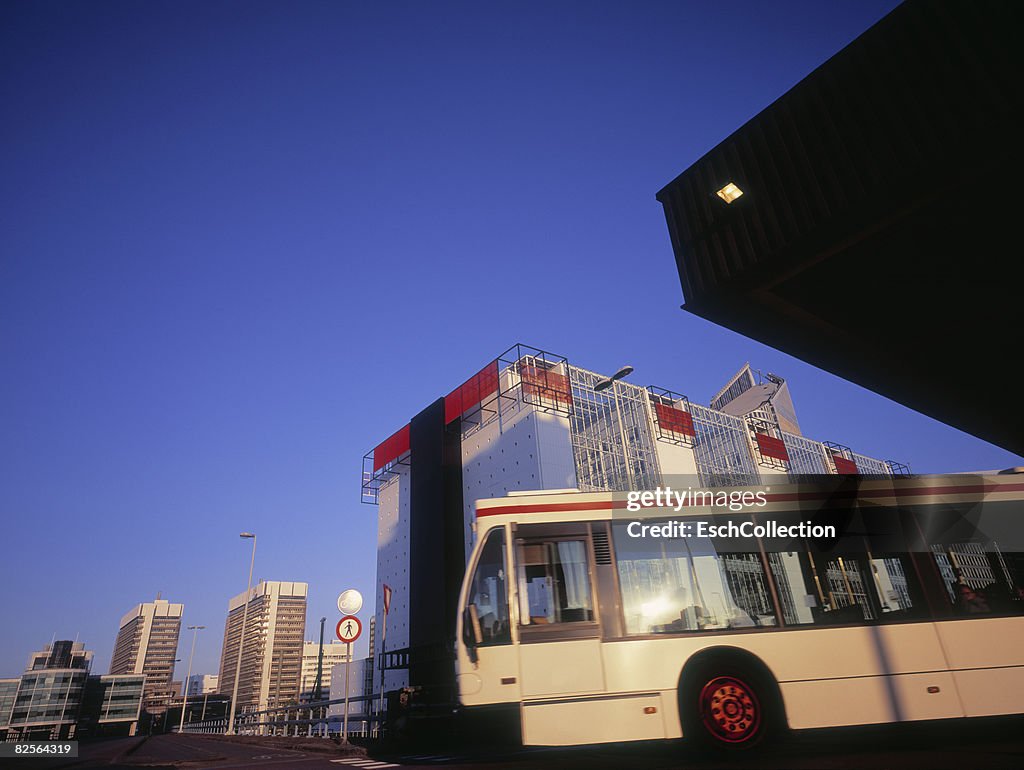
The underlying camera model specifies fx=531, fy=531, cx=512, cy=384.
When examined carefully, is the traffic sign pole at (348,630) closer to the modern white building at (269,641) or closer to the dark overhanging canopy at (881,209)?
the dark overhanging canopy at (881,209)

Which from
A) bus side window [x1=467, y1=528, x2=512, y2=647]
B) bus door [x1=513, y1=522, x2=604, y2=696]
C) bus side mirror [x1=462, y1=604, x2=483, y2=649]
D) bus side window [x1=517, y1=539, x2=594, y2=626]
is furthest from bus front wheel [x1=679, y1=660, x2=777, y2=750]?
bus side mirror [x1=462, y1=604, x2=483, y2=649]

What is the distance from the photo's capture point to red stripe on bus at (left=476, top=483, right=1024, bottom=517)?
234 inches

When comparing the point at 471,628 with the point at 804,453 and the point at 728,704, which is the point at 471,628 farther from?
the point at 804,453

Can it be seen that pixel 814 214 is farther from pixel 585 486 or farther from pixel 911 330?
pixel 585 486

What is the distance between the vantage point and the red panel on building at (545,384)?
101 ft

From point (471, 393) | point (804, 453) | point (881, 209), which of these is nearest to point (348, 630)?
point (881, 209)

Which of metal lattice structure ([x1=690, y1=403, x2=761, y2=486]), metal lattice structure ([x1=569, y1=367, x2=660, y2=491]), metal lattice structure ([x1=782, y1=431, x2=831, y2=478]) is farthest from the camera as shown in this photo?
metal lattice structure ([x1=782, y1=431, x2=831, y2=478])

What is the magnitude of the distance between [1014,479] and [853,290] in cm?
466

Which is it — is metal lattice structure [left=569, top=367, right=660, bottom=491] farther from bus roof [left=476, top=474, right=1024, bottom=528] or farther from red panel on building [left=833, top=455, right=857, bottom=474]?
red panel on building [left=833, top=455, right=857, bottom=474]

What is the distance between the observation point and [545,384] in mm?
30859

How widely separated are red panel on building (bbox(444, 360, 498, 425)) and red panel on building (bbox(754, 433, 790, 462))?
24182mm

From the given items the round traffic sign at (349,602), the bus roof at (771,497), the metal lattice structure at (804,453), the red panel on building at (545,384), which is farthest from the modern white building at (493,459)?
the bus roof at (771,497)

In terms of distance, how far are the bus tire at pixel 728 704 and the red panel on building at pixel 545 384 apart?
25.4m

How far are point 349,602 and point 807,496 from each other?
368 inches
